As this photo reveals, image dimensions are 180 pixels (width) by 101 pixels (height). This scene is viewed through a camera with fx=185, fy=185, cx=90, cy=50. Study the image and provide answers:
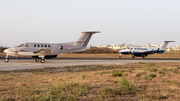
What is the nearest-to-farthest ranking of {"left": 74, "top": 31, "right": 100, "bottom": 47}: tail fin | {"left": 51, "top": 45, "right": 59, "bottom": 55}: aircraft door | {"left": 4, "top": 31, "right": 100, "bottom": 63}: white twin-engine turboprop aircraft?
1. {"left": 4, "top": 31, "right": 100, "bottom": 63}: white twin-engine turboprop aircraft
2. {"left": 51, "top": 45, "right": 59, "bottom": 55}: aircraft door
3. {"left": 74, "top": 31, "right": 100, "bottom": 47}: tail fin

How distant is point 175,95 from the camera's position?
8.10 m

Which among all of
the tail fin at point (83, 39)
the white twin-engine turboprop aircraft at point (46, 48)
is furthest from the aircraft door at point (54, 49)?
the tail fin at point (83, 39)

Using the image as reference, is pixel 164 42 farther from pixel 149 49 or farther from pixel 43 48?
pixel 43 48

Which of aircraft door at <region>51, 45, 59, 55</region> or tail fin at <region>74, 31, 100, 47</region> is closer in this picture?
aircraft door at <region>51, 45, 59, 55</region>

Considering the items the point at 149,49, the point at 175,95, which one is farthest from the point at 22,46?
the point at 149,49

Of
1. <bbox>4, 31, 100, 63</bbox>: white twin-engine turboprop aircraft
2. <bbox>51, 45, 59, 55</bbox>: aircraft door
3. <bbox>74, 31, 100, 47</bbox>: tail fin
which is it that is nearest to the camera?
<bbox>4, 31, 100, 63</bbox>: white twin-engine turboprop aircraft

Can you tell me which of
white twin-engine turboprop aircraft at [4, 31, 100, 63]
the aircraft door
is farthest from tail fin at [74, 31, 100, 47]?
the aircraft door

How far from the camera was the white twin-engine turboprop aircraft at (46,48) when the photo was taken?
29.3 m

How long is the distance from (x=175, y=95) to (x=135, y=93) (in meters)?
1.70

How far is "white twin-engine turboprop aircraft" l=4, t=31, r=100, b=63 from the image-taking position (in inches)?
1153

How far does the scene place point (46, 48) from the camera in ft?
100

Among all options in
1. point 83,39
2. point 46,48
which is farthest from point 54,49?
point 83,39

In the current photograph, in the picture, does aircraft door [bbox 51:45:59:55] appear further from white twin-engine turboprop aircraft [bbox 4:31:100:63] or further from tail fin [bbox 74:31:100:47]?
tail fin [bbox 74:31:100:47]

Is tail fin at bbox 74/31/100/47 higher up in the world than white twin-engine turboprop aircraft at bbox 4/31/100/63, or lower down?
higher up
